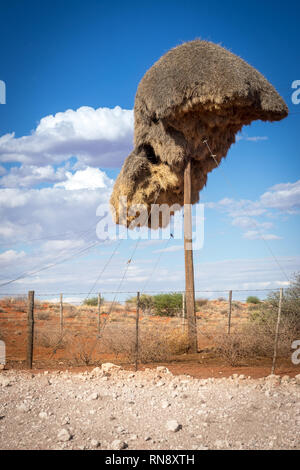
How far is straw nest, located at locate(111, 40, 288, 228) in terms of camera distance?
12.5 m

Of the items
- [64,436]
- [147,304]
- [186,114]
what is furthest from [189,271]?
[147,304]

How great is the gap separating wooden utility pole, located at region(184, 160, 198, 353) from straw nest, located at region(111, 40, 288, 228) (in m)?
0.62

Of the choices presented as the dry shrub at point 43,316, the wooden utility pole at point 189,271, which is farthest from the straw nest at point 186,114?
the dry shrub at point 43,316

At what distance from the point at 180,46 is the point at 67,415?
40.7 feet

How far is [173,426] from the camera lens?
19.6 feet

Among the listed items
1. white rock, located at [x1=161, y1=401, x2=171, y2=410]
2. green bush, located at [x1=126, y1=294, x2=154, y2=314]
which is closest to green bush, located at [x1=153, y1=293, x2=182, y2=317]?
green bush, located at [x1=126, y1=294, x2=154, y2=314]

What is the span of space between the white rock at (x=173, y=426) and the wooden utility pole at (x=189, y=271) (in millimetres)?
6460

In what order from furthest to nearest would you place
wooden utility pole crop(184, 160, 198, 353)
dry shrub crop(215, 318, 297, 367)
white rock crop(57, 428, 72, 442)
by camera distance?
wooden utility pole crop(184, 160, 198, 353), dry shrub crop(215, 318, 297, 367), white rock crop(57, 428, 72, 442)

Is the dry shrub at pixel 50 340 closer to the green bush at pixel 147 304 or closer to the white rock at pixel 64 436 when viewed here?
the white rock at pixel 64 436

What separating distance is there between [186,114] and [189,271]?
17.3 ft

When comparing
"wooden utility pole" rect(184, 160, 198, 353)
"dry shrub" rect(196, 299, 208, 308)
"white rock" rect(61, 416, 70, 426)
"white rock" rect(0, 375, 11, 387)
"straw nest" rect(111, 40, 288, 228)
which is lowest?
"dry shrub" rect(196, 299, 208, 308)

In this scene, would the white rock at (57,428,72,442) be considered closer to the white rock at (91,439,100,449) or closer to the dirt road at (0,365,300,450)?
the dirt road at (0,365,300,450)

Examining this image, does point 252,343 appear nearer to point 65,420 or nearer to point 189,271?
point 189,271

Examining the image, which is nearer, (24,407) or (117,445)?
(117,445)
